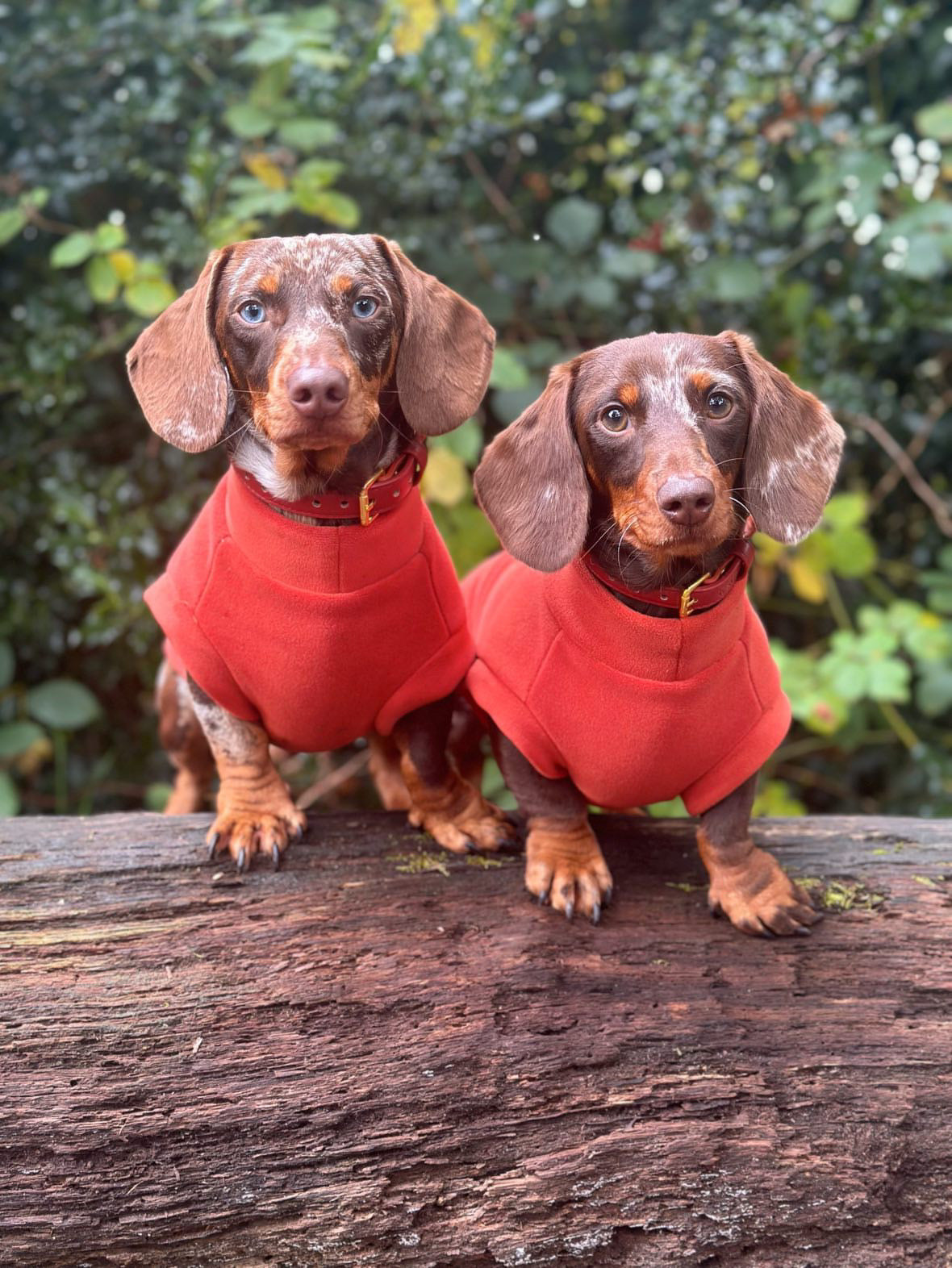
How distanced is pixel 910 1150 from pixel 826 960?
434 millimetres

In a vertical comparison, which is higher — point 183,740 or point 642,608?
point 642,608

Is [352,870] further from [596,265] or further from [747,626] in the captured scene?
[596,265]

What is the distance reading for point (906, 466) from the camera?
15.7ft

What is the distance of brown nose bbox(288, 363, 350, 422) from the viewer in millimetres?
2303

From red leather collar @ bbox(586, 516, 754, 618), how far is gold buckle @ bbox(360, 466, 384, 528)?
0.52 meters

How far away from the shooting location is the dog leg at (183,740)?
10.8 ft

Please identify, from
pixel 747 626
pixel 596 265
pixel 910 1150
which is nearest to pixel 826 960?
pixel 910 1150

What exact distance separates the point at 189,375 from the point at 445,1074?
5.24 ft

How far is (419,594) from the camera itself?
2771mm

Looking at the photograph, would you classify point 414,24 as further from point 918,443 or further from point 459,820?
point 459,820

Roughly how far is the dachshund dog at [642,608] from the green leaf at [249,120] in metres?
2.01

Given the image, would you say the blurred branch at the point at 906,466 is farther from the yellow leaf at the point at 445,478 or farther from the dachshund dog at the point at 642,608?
the dachshund dog at the point at 642,608

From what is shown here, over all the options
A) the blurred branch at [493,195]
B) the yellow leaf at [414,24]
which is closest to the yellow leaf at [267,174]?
the yellow leaf at [414,24]

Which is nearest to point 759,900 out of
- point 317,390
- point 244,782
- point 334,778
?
point 244,782
